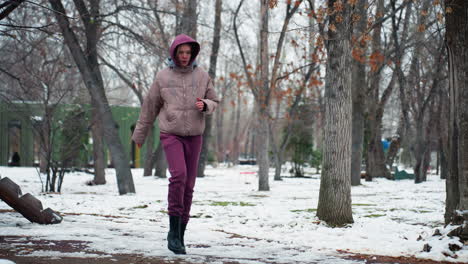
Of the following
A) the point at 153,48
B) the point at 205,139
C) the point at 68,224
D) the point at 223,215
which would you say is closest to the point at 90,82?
the point at 153,48

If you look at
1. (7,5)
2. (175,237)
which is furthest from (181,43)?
(7,5)

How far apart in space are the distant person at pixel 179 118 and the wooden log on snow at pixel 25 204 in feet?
6.33

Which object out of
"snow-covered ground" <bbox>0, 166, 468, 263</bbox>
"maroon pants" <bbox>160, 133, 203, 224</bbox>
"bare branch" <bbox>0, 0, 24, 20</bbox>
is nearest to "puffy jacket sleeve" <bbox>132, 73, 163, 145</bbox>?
"maroon pants" <bbox>160, 133, 203, 224</bbox>

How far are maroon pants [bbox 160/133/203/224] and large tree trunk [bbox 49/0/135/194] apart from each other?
7921 mm

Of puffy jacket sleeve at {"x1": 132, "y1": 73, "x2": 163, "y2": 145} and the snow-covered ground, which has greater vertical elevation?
puffy jacket sleeve at {"x1": 132, "y1": 73, "x2": 163, "y2": 145}

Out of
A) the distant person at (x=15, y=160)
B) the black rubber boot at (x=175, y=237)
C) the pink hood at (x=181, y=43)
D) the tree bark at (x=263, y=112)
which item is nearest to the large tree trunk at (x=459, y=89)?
the pink hood at (x=181, y=43)

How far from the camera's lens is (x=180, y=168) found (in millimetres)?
5102

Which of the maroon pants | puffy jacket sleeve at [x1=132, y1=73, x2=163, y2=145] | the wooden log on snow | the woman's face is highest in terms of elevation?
the woman's face

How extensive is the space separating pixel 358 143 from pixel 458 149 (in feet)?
42.9

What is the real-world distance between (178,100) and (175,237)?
130 cm

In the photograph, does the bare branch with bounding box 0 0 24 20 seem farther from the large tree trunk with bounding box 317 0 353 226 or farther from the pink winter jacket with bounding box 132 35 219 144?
the large tree trunk with bounding box 317 0 353 226

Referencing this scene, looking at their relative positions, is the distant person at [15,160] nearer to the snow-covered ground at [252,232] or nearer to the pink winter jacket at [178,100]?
the snow-covered ground at [252,232]

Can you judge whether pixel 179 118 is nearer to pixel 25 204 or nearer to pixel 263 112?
pixel 25 204

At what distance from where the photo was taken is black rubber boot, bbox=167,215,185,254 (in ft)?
16.8
